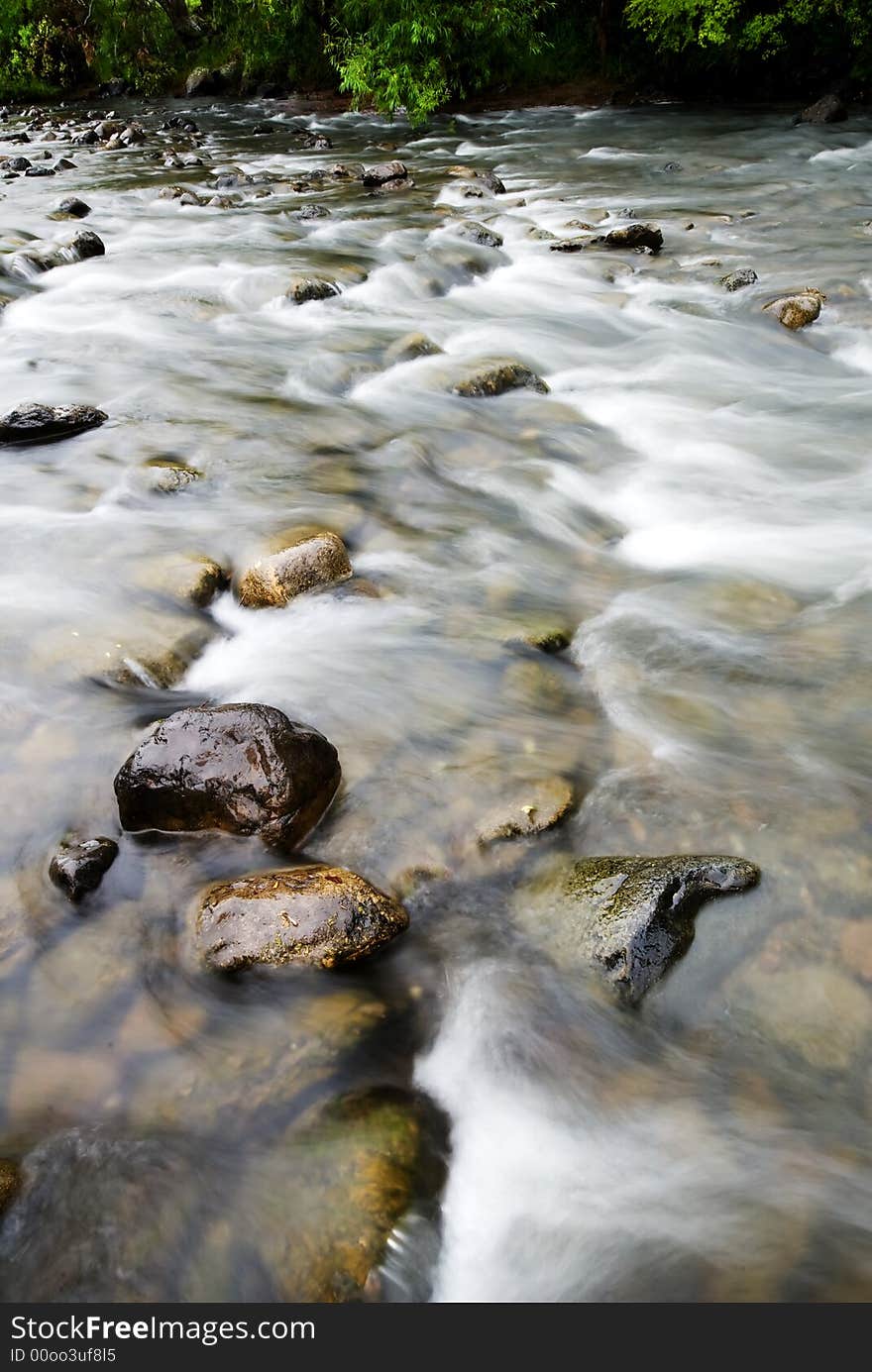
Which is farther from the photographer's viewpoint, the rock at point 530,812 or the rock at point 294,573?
the rock at point 294,573

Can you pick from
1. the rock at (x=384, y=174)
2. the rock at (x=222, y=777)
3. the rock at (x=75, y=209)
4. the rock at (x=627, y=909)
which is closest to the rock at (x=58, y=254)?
the rock at (x=75, y=209)

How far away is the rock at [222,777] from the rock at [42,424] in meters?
3.42

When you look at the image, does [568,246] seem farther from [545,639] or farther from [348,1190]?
[348,1190]

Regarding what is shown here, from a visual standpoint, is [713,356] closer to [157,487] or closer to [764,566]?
[764,566]

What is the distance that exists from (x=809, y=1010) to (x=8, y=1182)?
1849 mm

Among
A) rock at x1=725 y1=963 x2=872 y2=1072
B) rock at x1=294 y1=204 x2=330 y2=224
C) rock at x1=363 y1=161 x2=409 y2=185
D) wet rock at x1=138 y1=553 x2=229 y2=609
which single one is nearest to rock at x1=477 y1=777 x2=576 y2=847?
rock at x1=725 y1=963 x2=872 y2=1072

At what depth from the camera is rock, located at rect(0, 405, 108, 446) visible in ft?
17.1

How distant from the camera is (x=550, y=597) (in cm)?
401

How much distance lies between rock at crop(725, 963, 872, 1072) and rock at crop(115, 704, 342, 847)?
1.30 m

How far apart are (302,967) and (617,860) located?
0.91m

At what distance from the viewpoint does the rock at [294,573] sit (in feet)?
12.4

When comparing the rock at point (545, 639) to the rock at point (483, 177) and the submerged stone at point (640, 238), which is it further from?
the rock at point (483, 177)

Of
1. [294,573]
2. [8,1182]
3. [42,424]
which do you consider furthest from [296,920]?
[42,424]

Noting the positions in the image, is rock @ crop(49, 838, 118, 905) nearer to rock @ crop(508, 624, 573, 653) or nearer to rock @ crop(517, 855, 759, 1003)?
rock @ crop(517, 855, 759, 1003)
